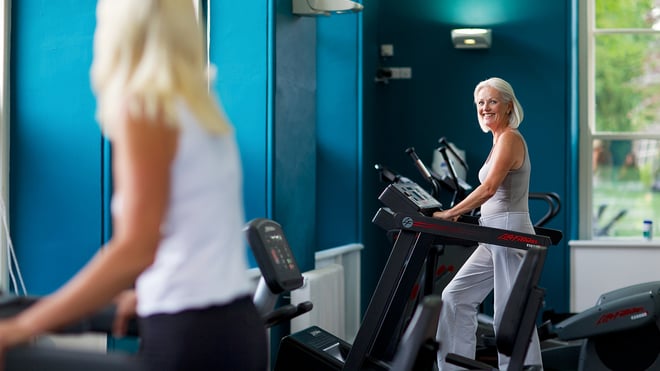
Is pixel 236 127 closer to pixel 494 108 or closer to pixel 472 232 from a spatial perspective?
pixel 494 108

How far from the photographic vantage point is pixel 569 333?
14.7ft

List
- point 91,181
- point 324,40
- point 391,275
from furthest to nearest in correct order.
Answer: point 324,40, point 391,275, point 91,181

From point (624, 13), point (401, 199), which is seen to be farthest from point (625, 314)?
point (624, 13)

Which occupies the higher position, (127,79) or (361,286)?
(127,79)

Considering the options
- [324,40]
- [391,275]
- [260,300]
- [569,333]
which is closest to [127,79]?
[260,300]

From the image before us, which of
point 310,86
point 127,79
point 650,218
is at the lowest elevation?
point 650,218

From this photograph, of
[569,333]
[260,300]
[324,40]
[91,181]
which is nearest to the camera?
[260,300]

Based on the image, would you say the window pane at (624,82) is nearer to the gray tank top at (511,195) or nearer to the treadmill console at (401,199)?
the gray tank top at (511,195)

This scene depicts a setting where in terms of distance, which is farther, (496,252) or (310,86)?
(310,86)

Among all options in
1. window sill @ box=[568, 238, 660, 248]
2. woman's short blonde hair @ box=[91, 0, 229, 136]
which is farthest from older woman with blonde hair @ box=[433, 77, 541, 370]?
woman's short blonde hair @ box=[91, 0, 229, 136]

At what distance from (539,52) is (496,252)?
3057 mm

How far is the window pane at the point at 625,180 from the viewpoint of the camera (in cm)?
682

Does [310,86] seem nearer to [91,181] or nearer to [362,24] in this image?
[362,24]

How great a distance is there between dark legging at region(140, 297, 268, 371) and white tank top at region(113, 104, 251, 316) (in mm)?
15
